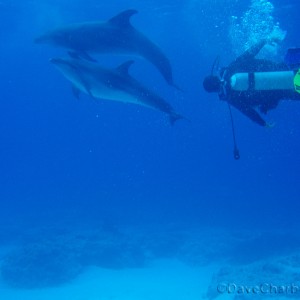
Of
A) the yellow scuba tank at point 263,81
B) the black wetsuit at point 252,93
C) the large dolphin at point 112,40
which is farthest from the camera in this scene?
the large dolphin at point 112,40

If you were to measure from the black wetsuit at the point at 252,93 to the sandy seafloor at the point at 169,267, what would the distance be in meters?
8.14

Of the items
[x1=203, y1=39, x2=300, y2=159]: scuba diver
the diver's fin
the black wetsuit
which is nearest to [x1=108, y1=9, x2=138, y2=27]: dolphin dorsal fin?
[x1=203, y1=39, x2=300, y2=159]: scuba diver

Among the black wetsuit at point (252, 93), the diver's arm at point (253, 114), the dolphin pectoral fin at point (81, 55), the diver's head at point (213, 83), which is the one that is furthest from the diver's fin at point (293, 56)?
the dolphin pectoral fin at point (81, 55)

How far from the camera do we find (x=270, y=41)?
7340 mm

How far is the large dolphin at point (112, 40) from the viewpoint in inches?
380

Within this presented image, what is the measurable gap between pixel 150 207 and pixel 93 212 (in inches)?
210

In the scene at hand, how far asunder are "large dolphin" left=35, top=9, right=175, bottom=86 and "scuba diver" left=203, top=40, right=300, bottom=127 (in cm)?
369

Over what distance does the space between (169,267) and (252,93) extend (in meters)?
13.7

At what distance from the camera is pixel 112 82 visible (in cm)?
898

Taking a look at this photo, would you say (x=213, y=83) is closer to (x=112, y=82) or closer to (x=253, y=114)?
(x=253, y=114)

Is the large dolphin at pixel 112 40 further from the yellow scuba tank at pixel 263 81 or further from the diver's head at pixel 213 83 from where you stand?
the yellow scuba tank at pixel 263 81

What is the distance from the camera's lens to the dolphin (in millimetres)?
8844

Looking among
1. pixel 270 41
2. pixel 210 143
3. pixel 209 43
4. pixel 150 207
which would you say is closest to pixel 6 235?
pixel 150 207

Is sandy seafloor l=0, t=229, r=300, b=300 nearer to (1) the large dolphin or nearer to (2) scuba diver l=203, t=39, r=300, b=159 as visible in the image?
(1) the large dolphin
